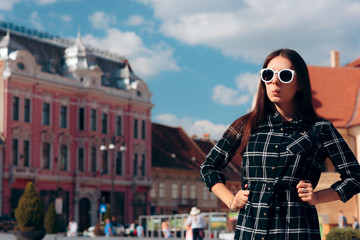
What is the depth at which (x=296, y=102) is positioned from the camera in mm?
4172

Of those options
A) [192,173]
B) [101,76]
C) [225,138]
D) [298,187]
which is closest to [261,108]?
[225,138]

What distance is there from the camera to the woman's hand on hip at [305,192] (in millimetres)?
3841

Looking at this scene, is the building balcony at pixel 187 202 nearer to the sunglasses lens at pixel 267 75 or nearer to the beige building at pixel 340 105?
the beige building at pixel 340 105

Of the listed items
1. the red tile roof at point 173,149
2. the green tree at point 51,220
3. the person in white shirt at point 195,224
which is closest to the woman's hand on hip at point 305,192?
the person in white shirt at point 195,224

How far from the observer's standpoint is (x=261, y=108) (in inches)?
163

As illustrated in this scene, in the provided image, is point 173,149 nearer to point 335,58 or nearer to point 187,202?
point 187,202

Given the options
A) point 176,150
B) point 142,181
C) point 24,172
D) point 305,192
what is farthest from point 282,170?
point 176,150

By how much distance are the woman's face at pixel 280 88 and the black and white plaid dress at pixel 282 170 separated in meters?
0.08

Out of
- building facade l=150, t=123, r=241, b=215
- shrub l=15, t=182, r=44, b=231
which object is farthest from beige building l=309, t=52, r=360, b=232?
building facade l=150, t=123, r=241, b=215

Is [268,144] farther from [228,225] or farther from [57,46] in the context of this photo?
[57,46]

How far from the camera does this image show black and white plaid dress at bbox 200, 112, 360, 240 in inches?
152

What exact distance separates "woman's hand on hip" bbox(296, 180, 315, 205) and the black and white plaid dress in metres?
0.05

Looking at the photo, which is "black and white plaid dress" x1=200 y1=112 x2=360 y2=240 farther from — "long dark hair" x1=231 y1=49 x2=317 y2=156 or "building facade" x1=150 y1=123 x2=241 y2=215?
"building facade" x1=150 y1=123 x2=241 y2=215

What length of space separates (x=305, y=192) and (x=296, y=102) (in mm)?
548
